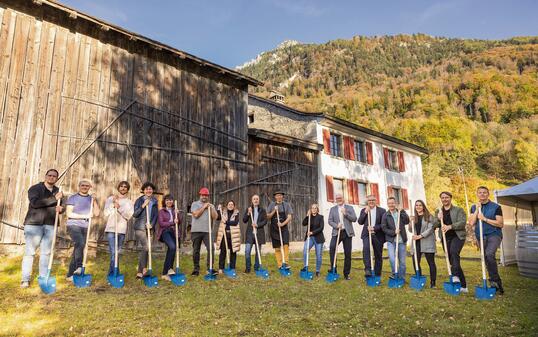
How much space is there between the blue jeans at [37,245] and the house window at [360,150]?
17.8m

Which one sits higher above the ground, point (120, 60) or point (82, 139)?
point (120, 60)

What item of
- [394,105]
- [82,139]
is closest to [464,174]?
[394,105]

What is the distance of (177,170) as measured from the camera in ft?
44.0

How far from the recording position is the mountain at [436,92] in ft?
168

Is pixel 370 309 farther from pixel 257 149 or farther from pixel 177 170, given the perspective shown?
pixel 257 149

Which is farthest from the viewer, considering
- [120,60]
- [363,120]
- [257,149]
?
[363,120]

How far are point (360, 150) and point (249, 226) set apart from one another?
1427 centimetres

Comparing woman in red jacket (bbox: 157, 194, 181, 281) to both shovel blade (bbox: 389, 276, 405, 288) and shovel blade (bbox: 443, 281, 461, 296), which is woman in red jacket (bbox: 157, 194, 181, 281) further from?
shovel blade (bbox: 443, 281, 461, 296)

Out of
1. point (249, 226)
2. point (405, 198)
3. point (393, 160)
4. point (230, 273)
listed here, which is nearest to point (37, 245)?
point (230, 273)

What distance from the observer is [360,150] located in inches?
888

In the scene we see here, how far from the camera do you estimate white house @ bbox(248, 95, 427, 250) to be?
65.7 feet

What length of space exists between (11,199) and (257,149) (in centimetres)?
921

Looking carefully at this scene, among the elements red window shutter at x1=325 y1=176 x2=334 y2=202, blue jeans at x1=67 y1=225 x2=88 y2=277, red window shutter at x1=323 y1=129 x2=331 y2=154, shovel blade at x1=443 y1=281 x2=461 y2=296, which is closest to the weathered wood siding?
red window shutter at x1=325 y1=176 x2=334 y2=202

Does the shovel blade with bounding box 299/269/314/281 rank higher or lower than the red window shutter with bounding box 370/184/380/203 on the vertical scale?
lower
